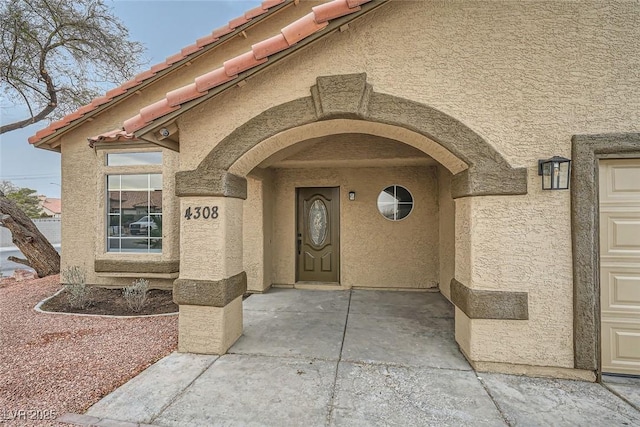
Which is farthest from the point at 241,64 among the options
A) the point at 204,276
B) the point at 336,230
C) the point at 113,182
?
the point at 113,182

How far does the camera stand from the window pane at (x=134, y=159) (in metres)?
7.47

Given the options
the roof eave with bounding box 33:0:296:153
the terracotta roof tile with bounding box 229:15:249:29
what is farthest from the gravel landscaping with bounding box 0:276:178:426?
the terracotta roof tile with bounding box 229:15:249:29

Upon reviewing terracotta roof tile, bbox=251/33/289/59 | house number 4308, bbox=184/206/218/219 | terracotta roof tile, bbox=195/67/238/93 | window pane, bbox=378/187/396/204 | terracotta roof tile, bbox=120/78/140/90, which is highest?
terracotta roof tile, bbox=120/78/140/90

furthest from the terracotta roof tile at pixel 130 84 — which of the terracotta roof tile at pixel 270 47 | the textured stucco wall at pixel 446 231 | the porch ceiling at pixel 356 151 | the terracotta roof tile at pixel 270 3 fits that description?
the textured stucco wall at pixel 446 231

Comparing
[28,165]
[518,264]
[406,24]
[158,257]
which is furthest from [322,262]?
[28,165]

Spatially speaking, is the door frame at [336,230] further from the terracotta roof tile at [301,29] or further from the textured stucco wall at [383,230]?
the terracotta roof tile at [301,29]

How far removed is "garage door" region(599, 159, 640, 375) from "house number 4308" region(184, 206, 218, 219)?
525 centimetres

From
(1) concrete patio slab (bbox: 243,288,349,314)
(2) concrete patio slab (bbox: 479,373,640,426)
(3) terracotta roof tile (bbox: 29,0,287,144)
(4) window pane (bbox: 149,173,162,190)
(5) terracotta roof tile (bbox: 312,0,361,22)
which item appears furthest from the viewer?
(4) window pane (bbox: 149,173,162,190)

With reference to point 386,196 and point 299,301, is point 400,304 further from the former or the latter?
point 386,196

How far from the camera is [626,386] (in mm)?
3424

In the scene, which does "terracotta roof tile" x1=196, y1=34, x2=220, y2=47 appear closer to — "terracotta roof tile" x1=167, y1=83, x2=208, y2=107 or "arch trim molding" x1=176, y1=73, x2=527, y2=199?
"terracotta roof tile" x1=167, y1=83, x2=208, y2=107

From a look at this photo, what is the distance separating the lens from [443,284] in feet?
23.6

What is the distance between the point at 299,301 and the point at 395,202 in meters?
3.66

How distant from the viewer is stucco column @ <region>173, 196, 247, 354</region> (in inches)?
165
